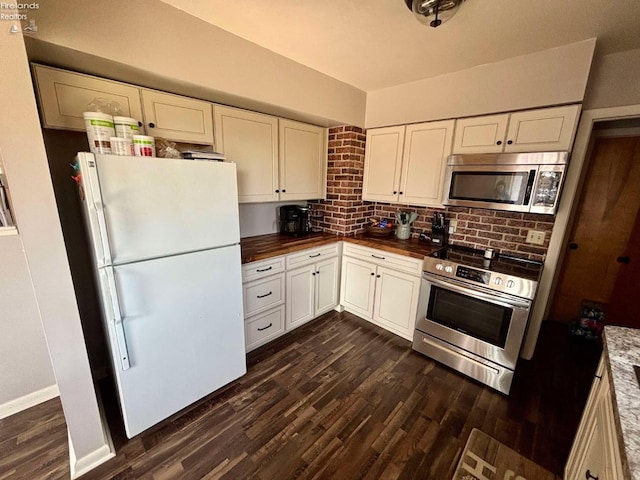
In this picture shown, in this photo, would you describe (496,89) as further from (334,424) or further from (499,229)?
(334,424)

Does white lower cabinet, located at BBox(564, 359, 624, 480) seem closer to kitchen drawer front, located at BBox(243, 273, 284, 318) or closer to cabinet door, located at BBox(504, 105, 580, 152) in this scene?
cabinet door, located at BBox(504, 105, 580, 152)

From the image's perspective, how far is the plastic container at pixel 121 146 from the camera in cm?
131

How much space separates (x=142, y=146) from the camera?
4.52 ft

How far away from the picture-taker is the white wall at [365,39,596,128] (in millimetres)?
1739

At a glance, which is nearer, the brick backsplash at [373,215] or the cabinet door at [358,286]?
the brick backsplash at [373,215]

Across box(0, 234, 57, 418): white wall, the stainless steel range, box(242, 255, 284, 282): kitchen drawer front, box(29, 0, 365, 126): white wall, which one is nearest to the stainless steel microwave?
the stainless steel range

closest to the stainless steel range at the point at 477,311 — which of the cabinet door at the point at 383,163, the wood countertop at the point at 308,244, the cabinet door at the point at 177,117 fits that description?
the wood countertop at the point at 308,244

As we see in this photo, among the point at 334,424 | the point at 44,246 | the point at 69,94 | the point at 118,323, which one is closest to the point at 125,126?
the point at 69,94

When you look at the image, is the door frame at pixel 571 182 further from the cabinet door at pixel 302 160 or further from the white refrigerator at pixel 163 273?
the white refrigerator at pixel 163 273

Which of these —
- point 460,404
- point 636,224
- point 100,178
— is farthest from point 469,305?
point 100,178

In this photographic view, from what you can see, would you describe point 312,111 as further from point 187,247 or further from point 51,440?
point 51,440

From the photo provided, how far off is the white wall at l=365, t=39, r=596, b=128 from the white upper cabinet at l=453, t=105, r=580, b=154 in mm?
62

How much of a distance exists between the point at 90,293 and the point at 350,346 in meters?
2.17

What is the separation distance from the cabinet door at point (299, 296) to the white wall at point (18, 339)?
1.77 m
